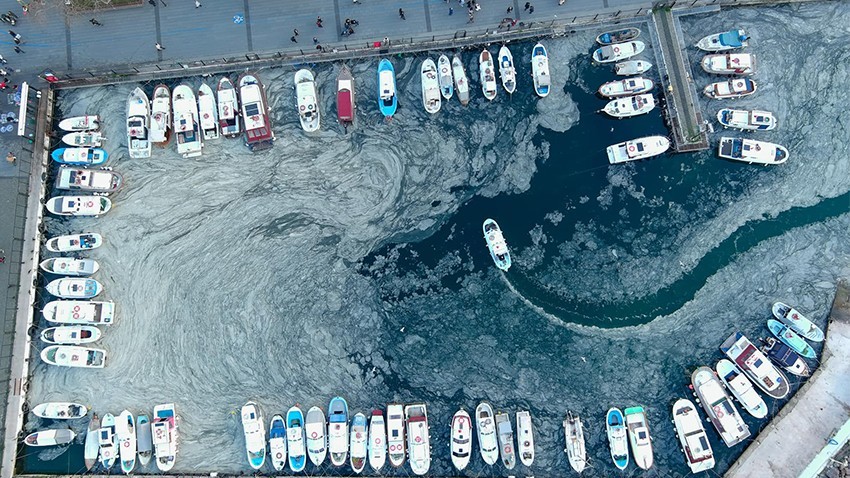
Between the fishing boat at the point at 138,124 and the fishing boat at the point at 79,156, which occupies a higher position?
the fishing boat at the point at 138,124

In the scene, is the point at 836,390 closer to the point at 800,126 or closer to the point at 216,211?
the point at 800,126

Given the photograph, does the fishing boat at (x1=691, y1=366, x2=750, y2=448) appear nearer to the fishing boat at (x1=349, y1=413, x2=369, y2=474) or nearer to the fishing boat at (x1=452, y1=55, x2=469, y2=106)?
the fishing boat at (x1=349, y1=413, x2=369, y2=474)

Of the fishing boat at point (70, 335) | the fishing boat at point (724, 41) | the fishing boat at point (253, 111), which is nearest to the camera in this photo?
the fishing boat at point (70, 335)

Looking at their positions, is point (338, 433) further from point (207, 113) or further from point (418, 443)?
point (207, 113)

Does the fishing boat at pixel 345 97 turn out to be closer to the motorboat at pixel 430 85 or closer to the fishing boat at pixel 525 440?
the motorboat at pixel 430 85

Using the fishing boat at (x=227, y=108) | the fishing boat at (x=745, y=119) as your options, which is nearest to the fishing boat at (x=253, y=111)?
the fishing boat at (x=227, y=108)

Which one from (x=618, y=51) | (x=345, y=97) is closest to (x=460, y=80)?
(x=345, y=97)
